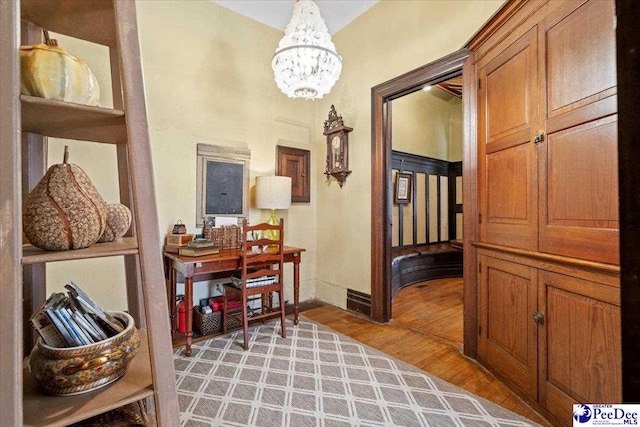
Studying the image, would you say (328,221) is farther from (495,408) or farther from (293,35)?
(495,408)

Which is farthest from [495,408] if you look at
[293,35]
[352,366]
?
[293,35]

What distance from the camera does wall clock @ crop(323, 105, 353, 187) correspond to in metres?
3.41

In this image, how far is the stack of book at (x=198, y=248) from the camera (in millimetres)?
2447

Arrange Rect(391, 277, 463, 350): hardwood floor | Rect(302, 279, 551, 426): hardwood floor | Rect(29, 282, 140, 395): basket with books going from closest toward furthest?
Rect(29, 282, 140, 395): basket with books < Rect(302, 279, 551, 426): hardwood floor < Rect(391, 277, 463, 350): hardwood floor

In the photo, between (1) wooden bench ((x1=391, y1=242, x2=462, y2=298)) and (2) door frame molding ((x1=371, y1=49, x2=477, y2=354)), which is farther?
(1) wooden bench ((x1=391, y1=242, x2=462, y2=298))

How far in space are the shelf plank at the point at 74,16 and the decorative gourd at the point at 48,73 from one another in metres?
0.22

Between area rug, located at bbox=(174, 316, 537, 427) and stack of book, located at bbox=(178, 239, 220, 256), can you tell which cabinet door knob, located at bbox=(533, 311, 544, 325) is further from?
stack of book, located at bbox=(178, 239, 220, 256)

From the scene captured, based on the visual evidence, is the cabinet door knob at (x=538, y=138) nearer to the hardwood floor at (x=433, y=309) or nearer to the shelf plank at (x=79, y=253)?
the hardwood floor at (x=433, y=309)

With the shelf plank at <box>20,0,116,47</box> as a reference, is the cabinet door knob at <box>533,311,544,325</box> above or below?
below

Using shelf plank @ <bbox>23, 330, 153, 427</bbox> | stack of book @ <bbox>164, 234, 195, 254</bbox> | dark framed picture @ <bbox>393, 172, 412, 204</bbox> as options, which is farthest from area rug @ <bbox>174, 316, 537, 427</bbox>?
dark framed picture @ <bbox>393, 172, 412, 204</bbox>

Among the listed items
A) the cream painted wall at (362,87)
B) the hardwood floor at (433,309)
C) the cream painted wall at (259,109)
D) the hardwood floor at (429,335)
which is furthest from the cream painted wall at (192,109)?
the hardwood floor at (433,309)

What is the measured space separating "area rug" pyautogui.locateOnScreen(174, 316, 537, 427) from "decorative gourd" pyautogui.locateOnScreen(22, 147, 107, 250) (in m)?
1.33

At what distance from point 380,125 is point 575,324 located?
2257mm

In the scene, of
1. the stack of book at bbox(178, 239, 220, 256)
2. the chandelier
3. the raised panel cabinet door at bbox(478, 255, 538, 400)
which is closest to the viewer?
the raised panel cabinet door at bbox(478, 255, 538, 400)
